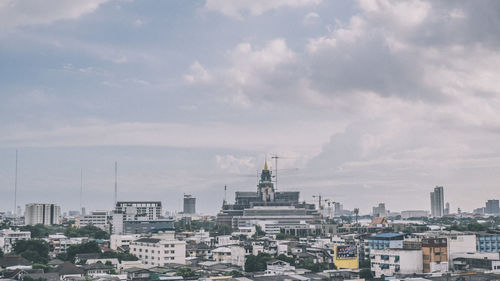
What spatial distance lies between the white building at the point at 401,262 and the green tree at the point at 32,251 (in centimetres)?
3931

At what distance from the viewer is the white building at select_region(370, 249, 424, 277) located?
60688 mm

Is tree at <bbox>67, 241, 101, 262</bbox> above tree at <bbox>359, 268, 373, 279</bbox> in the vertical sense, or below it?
above

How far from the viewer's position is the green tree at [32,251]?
74.4m

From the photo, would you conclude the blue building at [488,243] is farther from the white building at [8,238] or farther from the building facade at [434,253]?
the white building at [8,238]

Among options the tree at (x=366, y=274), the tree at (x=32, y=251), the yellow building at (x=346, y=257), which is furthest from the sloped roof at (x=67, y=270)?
the yellow building at (x=346, y=257)

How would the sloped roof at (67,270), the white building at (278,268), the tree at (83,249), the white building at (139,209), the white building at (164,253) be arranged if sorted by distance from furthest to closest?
1. the white building at (139,209)
2. the tree at (83,249)
3. the white building at (164,253)
4. the sloped roof at (67,270)
5. the white building at (278,268)

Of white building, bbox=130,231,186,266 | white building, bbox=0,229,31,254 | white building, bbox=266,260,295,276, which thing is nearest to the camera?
white building, bbox=266,260,295,276

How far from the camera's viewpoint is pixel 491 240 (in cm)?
7494

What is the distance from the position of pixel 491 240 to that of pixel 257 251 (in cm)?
2858

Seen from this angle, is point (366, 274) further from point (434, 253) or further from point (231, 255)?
point (231, 255)

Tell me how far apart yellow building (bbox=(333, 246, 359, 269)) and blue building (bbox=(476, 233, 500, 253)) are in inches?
568

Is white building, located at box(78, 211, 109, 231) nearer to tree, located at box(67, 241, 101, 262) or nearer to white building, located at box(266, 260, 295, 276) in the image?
tree, located at box(67, 241, 101, 262)

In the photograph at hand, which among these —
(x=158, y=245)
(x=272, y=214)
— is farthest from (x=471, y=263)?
(x=272, y=214)

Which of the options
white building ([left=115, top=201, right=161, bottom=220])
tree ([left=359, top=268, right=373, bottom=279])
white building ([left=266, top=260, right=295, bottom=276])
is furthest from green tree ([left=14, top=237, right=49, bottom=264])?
white building ([left=115, top=201, right=161, bottom=220])
